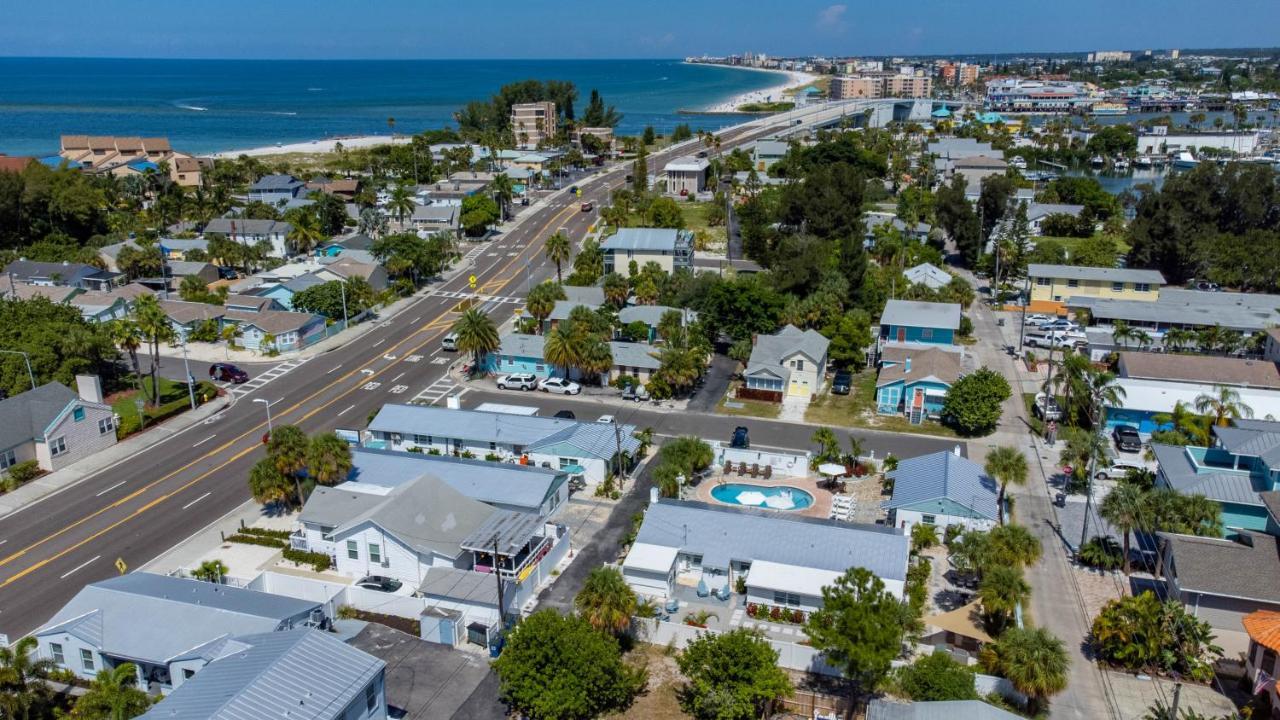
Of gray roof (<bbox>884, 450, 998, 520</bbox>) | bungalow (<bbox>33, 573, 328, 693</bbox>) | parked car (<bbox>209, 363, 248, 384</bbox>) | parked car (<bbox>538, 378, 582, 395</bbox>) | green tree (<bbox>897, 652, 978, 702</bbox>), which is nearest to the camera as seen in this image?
green tree (<bbox>897, 652, 978, 702</bbox>)

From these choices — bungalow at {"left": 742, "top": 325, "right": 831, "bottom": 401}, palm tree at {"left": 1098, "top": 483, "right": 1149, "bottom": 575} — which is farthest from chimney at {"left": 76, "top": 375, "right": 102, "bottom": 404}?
palm tree at {"left": 1098, "top": 483, "right": 1149, "bottom": 575}

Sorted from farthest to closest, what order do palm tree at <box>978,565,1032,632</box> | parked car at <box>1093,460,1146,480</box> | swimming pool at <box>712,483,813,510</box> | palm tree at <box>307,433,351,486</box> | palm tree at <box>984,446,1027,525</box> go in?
parked car at <box>1093,460,1146,480</box> → swimming pool at <box>712,483,813,510</box> → palm tree at <box>307,433,351,486</box> → palm tree at <box>984,446,1027,525</box> → palm tree at <box>978,565,1032,632</box>

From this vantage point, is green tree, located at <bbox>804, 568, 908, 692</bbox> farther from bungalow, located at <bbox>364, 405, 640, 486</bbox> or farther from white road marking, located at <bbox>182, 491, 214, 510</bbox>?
white road marking, located at <bbox>182, 491, 214, 510</bbox>

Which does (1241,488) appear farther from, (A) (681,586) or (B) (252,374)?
(B) (252,374)

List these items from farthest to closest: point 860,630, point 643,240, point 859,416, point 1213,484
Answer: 1. point 643,240
2. point 859,416
3. point 1213,484
4. point 860,630

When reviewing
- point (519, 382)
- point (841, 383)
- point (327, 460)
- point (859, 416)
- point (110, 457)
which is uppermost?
point (327, 460)

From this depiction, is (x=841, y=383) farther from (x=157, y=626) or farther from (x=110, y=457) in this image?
(x=110, y=457)

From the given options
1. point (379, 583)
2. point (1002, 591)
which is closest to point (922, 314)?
point (1002, 591)

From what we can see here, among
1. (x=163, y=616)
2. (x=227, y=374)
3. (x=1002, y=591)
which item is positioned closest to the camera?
(x=1002, y=591)
